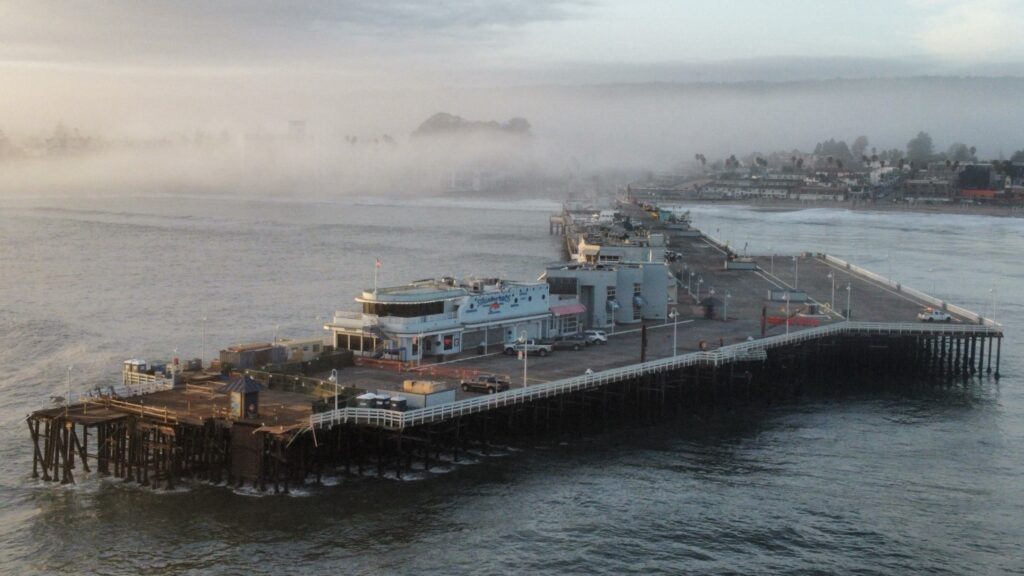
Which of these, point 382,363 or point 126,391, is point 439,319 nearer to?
point 382,363

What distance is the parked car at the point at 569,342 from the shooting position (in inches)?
2170

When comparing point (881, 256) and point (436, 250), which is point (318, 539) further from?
point (881, 256)

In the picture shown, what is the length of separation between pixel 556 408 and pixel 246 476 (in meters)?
13.2

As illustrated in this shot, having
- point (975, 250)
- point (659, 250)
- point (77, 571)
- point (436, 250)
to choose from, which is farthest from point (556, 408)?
point (975, 250)

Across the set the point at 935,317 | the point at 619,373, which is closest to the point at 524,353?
the point at 619,373

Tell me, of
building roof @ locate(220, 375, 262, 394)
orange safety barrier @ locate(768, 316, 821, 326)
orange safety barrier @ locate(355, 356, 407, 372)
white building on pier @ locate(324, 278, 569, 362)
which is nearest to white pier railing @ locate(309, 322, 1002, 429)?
orange safety barrier @ locate(768, 316, 821, 326)

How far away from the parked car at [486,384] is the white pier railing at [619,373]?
621 millimetres

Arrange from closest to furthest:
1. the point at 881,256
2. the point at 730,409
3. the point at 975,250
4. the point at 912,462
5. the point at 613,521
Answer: the point at 613,521, the point at 912,462, the point at 730,409, the point at 881,256, the point at 975,250

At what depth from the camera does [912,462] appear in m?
44.5

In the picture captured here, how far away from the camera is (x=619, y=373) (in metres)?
48.3

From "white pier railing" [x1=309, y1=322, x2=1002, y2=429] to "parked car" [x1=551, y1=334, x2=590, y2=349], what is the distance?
501 centimetres

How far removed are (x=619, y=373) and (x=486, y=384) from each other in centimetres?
705

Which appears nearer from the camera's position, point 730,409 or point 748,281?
point 730,409

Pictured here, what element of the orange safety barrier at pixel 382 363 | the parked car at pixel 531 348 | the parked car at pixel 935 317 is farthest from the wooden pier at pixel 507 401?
the parked car at pixel 531 348
